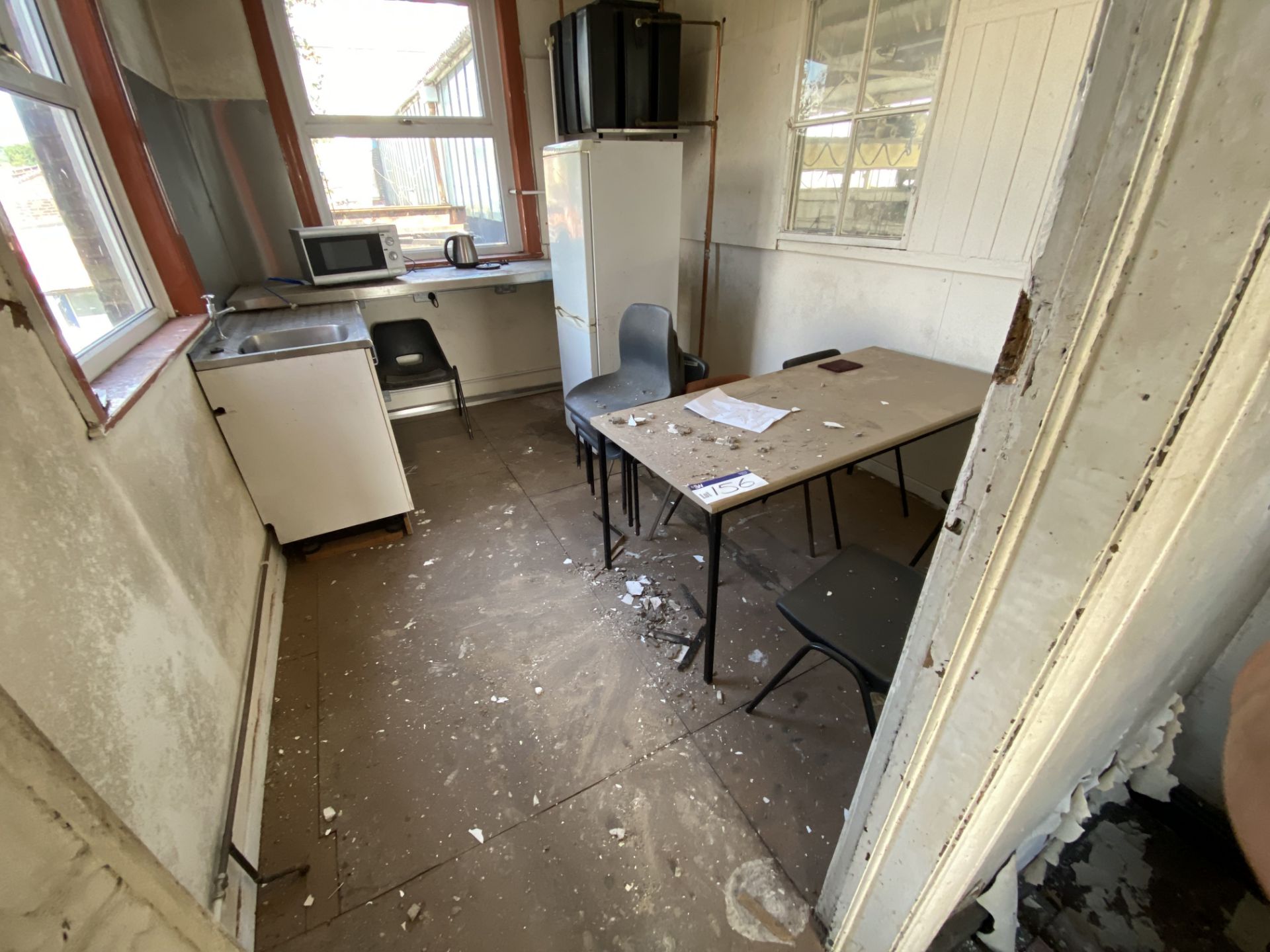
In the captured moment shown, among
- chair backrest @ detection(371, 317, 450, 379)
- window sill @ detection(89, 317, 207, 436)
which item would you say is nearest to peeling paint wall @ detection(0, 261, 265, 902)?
window sill @ detection(89, 317, 207, 436)

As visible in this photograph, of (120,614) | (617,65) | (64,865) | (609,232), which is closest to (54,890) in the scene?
(64,865)

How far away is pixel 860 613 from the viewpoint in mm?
1335

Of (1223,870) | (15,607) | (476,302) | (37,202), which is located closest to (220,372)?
(37,202)

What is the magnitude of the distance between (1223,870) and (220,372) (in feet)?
10.7

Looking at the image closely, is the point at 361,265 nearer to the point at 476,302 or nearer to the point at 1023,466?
the point at 476,302

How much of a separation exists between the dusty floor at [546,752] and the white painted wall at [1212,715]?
722 millimetres

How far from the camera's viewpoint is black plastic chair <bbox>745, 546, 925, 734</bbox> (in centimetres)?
121

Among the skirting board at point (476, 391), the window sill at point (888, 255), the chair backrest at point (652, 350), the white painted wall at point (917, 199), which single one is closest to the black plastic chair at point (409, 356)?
the skirting board at point (476, 391)

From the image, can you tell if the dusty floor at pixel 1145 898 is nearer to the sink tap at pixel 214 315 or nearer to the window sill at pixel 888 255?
the window sill at pixel 888 255

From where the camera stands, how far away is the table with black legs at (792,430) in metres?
1.51

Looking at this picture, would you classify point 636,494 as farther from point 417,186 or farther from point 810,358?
point 417,186

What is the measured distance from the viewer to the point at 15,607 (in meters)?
0.80

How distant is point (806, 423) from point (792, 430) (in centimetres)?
8

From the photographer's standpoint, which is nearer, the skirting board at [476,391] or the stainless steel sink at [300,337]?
the stainless steel sink at [300,337]
